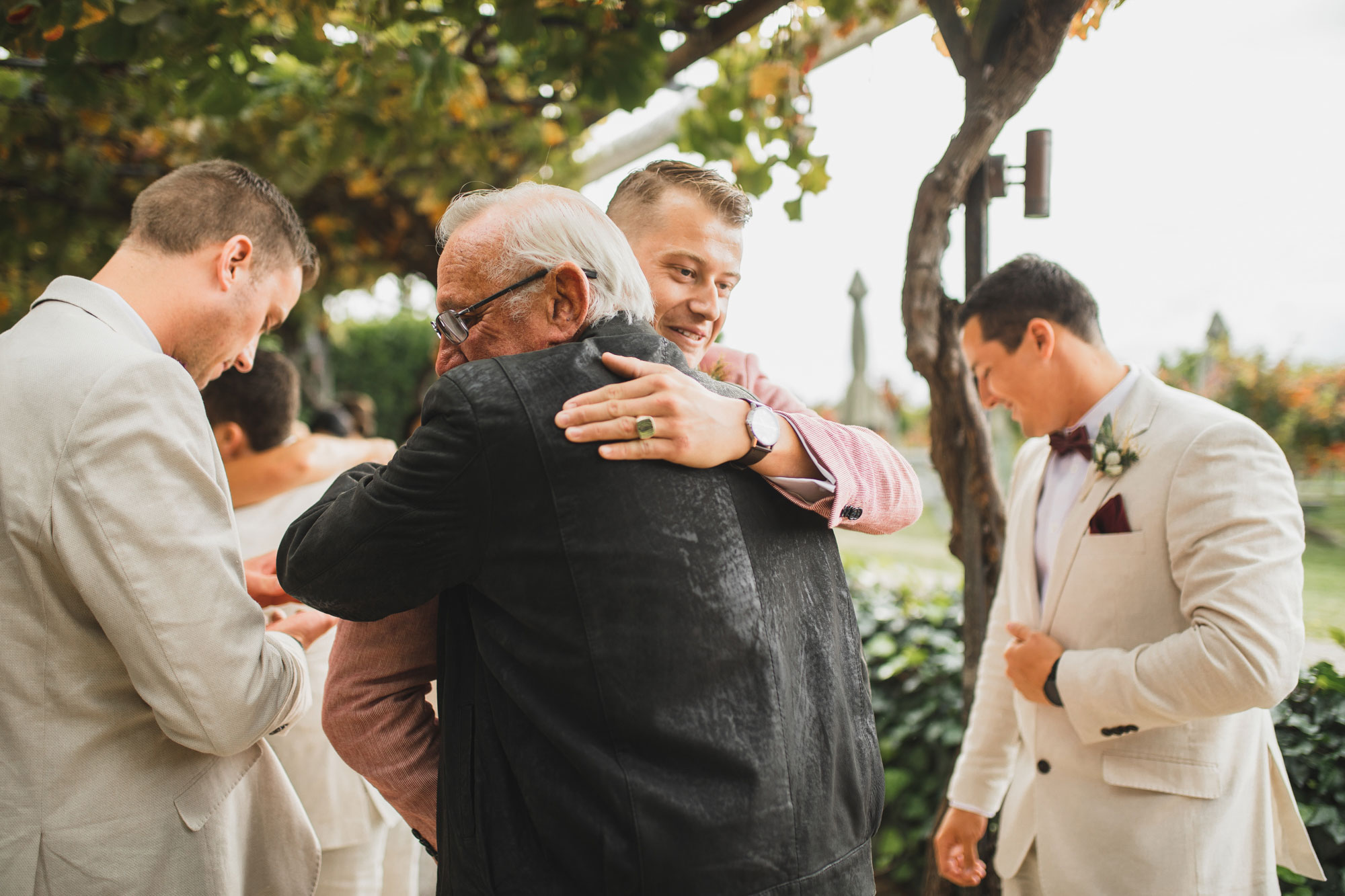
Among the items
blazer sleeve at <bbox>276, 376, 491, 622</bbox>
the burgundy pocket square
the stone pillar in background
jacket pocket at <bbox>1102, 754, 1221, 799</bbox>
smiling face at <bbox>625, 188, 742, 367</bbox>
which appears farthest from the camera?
the stone pillar in background

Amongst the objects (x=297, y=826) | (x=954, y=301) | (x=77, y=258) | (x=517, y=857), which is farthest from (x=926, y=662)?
(x=77, y=258)

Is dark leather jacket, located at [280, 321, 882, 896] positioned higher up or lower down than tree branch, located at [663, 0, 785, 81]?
lower down

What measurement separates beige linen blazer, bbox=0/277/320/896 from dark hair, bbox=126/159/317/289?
1.14ft

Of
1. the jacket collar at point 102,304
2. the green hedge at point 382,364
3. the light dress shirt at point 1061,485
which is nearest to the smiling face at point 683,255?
the jacket collar at point 102,304

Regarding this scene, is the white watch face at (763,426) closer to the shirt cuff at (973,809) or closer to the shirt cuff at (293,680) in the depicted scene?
the shirt cuff at (293,680)

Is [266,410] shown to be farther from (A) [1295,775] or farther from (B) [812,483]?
(A) [1295,775]

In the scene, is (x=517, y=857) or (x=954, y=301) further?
(x=954, y=301)

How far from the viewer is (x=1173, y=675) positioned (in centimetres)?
197

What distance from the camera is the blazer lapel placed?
2.28 meters

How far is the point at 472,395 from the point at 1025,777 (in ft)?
6.83

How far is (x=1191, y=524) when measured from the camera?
2.04 meters

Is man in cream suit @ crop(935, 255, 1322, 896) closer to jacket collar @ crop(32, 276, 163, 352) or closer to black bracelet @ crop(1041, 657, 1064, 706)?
black bracelet @ crop(1041, 657, 1064, 706)

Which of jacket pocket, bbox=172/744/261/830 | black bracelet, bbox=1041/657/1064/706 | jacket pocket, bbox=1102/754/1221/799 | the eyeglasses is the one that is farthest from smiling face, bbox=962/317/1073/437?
jacket pocket, bbox=172/744/261/830

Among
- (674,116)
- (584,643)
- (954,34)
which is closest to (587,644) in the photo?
(584,643)
